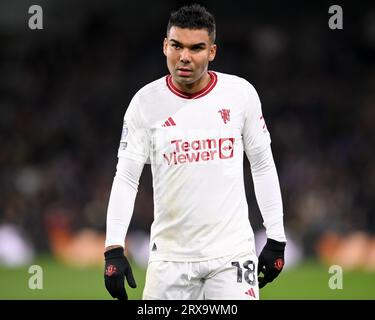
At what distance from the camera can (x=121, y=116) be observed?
20.0 metres

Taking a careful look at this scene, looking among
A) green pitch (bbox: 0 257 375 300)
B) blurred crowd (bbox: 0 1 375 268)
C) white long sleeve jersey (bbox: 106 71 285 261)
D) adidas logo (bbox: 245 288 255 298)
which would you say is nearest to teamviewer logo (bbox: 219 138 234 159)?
white long sleeve jersey (bbox: 106 71 285 261)

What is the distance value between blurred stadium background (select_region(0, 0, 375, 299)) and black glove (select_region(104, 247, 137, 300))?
7.33 metres

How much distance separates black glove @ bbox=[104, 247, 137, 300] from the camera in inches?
224

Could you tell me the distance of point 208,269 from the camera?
574 cm

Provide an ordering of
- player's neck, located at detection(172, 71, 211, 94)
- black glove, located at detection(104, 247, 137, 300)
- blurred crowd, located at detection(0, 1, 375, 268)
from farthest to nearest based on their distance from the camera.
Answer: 1. blurred crowd, located at detection(0, 1, 375, 268)
2. player's neck, located at detection(172, 71, 211, 94)
3. black glove, located at detection(104, 247, 137, 300)

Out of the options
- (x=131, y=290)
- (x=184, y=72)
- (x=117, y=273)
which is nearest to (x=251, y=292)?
(x=117, y=273)

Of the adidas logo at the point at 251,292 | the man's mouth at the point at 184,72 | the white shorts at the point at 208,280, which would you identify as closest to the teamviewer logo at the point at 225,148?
the man's mouth at the point at 184,72

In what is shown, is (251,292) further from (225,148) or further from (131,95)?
(131,95)

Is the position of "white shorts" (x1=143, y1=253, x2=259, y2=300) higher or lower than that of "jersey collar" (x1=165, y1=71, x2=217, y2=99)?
lower

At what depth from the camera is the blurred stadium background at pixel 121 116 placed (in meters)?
16.1

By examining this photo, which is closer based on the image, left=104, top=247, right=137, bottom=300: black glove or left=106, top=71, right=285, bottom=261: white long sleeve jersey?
left=104, top=247, right=137, bottom=300: black glove

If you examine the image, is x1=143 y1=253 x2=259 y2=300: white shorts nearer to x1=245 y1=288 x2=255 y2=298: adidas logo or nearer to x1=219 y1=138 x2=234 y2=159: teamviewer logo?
x1=245 y1=288 x2=255 y2=298: adidas logo

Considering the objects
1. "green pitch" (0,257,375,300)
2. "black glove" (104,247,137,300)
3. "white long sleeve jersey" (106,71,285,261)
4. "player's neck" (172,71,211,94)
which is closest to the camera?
"black glove" (104,247,137,300)

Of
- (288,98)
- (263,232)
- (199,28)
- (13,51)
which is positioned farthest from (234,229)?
(13,51)
